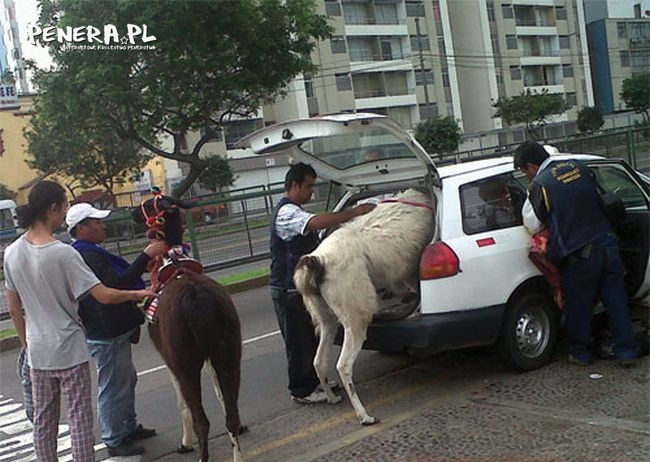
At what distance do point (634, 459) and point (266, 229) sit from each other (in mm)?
11308

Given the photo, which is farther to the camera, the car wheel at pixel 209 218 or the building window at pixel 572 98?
the building window at pixel 572 98

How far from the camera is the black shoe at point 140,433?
17.5 feet

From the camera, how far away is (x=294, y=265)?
18.2ft

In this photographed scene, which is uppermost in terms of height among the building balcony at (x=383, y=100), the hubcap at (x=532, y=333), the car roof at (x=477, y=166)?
the building balcony at (x=383, y=100)

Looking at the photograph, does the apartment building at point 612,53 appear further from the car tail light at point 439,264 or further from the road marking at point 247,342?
the car tail light at point 439,264

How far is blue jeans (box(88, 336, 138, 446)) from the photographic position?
5.05 metres

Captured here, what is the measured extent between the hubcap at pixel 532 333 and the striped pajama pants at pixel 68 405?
11.0 feet

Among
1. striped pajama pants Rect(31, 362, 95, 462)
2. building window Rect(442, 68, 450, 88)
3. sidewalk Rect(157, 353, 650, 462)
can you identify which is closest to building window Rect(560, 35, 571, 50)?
building window Rect(442, 68, 450, 88)

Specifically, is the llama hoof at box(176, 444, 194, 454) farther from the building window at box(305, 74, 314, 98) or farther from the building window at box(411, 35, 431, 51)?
the building window at box(411, 35, 431, 51)

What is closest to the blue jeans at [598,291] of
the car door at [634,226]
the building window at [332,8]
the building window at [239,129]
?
the car door at [634,226]

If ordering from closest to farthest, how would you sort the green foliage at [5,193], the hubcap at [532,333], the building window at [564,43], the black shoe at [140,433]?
1. the black shoe at [140,433]
2. the hubcap at [532,333]
3. the green foliage at [5,193]
4. the building window at [564,43]

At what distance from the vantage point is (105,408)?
507 cm

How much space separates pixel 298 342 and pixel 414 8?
58.3 m

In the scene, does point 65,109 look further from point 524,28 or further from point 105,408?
point 524,28
